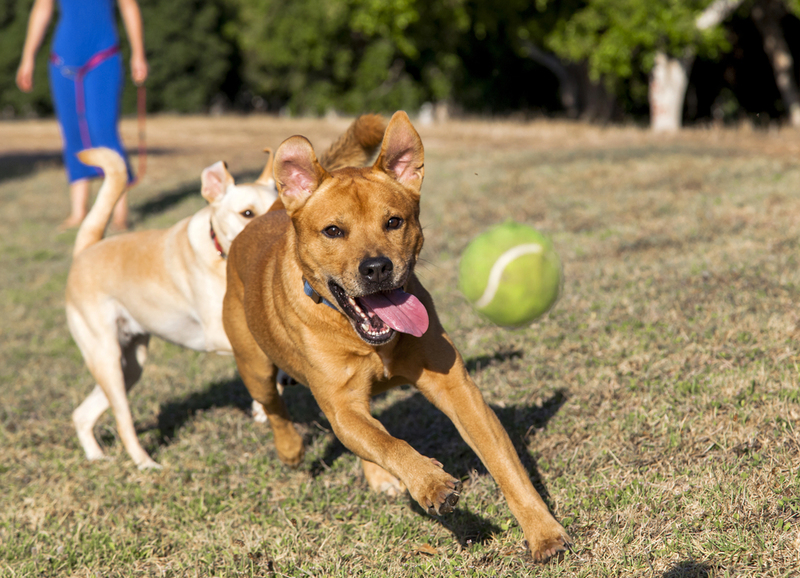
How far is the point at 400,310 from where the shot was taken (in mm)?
3152

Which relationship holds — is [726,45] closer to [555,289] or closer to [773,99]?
[773,99]

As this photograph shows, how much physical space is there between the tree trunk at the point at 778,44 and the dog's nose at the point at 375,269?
1942cm

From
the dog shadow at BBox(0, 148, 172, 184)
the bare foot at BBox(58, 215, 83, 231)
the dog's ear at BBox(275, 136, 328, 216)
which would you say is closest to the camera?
the dog's ear at BBox(275, 136, 328, 216)

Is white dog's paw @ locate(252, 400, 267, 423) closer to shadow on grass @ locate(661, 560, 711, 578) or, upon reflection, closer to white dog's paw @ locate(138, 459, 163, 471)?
white dog's paw @ locate(138, 459, 163, 471)

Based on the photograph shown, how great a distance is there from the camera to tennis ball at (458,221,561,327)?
3234 millimetres

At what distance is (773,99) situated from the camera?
85.1 feet

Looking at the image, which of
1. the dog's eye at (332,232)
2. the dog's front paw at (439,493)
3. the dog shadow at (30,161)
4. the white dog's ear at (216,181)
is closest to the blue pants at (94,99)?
the white dog's ear at (216,181)

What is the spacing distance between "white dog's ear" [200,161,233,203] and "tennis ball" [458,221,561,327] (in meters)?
2.13

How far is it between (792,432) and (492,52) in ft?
93.1

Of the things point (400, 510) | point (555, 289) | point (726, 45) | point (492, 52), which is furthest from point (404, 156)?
point (492, 52)

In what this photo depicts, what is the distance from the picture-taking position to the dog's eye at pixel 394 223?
3.27 metres

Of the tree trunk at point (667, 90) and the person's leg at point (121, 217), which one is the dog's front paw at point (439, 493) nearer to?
the person's leg at point (121, 217)

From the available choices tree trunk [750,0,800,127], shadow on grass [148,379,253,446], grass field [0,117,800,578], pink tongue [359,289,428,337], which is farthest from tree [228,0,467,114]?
pink tongue [359,289,428,337]

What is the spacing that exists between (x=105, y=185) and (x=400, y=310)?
2.78 meters
